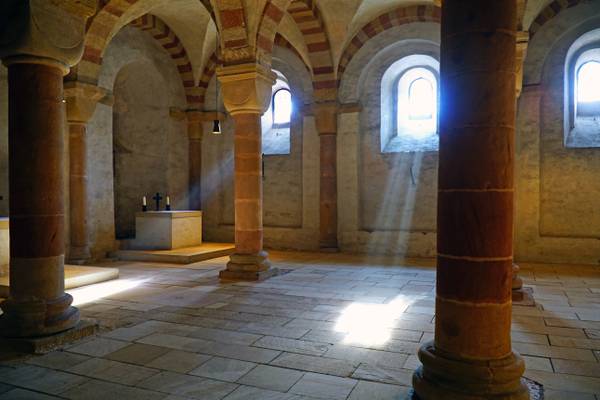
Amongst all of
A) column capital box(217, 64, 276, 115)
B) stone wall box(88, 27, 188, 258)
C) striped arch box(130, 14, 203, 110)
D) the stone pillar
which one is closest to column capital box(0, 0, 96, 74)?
column capital box(217, 64, 276, 115)

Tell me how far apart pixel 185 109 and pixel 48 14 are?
8.52 m

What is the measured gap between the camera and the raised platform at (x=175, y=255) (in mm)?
9523

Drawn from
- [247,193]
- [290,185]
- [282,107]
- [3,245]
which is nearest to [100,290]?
[3,245]

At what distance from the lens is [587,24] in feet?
30.0

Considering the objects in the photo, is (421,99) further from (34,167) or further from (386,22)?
(34,167)

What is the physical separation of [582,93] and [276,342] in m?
9.07

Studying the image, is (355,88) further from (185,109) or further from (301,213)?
(185,109)

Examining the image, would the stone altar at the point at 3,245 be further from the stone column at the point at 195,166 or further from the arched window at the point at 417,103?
the arched window at the point at 417,103

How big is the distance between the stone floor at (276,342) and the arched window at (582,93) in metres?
3.63

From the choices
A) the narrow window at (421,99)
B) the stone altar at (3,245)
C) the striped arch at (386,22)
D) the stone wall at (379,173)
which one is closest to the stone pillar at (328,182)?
the stone wall at (379,173)

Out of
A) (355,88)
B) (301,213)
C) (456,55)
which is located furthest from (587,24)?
(456,55)

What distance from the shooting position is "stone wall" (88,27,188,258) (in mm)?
11570

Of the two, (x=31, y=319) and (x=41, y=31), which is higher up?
(x=41, y=31)

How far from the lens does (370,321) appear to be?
16.6 ft
